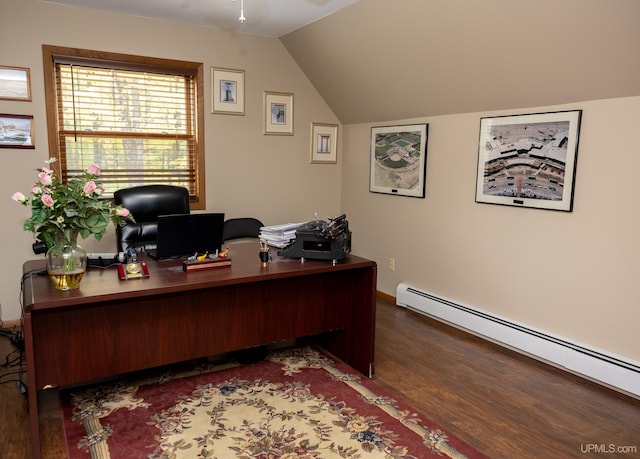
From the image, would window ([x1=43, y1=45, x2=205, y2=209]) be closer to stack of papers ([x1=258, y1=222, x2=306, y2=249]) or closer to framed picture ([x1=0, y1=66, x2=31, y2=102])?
framed picture ([x1=0, y1=66, x2=31, y2=102])

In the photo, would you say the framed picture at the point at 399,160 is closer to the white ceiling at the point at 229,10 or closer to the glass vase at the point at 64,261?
the white ceiling at the point at 229,10

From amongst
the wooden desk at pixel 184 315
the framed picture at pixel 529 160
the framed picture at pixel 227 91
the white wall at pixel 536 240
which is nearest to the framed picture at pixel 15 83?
the framed picture at pixel 227 91

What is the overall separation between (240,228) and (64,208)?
2081mm

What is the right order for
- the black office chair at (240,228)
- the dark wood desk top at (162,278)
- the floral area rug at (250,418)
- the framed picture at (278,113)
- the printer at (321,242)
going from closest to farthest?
1. the dark wood desk top at (162,278)
2. the floral area rug at (250,418)
3. the printer at (321,242)
4. the black office chair at (240,228)
5. the framed picture at (278,113)

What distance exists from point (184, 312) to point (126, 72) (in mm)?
2444

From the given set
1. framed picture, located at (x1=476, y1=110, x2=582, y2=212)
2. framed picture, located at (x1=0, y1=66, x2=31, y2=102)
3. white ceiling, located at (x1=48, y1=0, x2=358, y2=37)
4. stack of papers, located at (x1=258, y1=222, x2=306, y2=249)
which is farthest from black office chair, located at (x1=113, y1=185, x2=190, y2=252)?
framed picture, located at (x1=476, y1=110, x2=582, y2=212)

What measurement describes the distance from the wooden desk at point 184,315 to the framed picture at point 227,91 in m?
1.71

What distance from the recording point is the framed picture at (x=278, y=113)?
4523mm

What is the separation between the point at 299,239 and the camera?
275cm

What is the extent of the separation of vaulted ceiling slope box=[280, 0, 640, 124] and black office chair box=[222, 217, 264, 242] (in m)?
1.56

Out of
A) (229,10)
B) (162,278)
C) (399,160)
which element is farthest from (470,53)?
(162,278)

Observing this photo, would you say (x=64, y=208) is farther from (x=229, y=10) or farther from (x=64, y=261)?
(x=229, y=10)

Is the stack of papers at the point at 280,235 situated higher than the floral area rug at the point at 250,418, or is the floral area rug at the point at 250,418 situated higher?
the stack of papers at the point at 280,235

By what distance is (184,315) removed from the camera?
2523 millimetres
